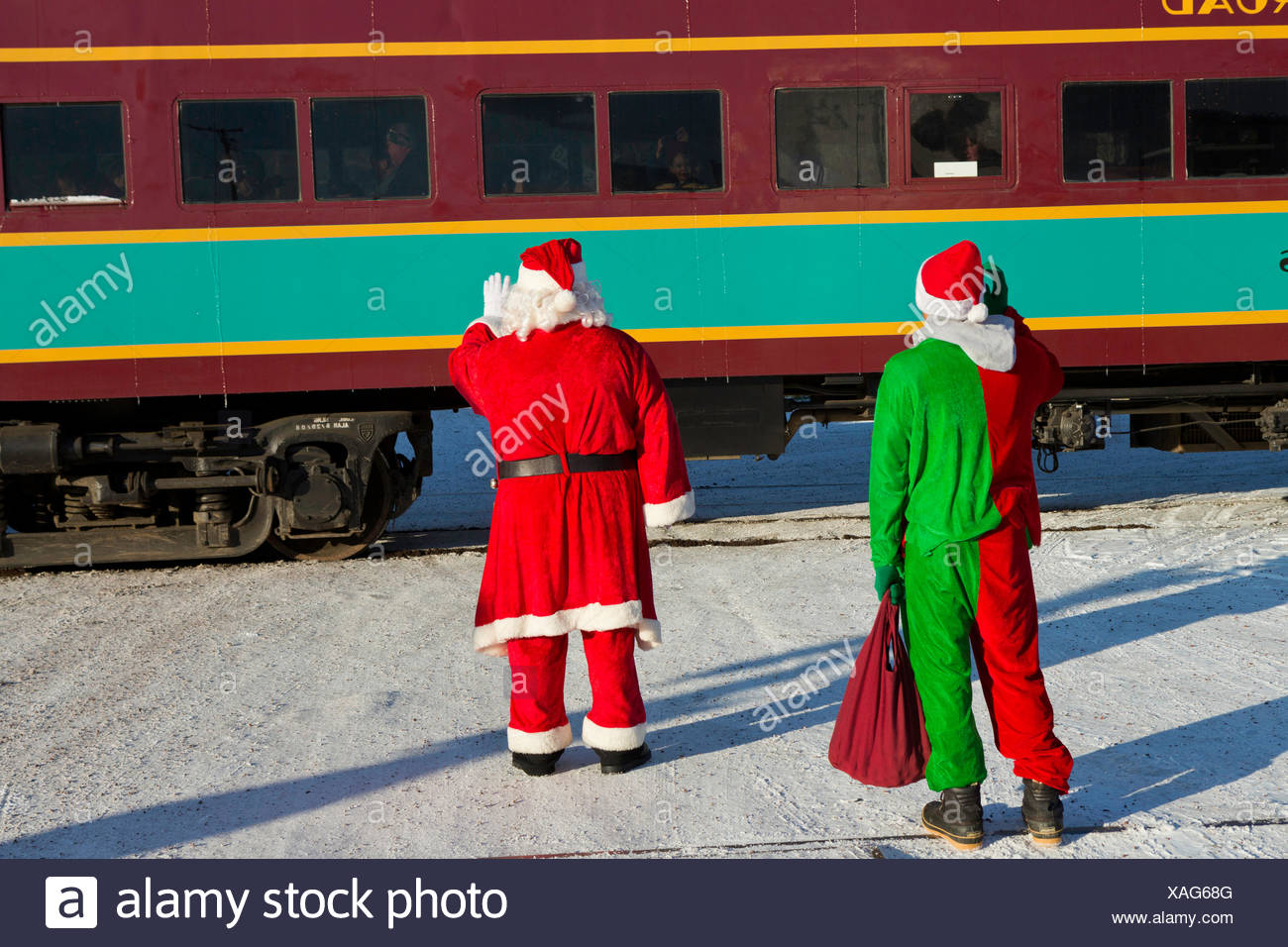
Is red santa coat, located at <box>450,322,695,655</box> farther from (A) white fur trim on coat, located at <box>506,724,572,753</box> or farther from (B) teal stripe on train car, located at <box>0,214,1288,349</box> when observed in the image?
(B) teal stripe on train car, located at <box>0,214,1288,349</box>

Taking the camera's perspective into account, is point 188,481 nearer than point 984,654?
No

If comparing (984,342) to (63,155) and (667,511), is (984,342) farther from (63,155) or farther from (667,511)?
(63,155)

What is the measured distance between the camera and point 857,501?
1047 cm

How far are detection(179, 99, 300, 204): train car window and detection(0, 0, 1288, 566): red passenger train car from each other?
0.02m

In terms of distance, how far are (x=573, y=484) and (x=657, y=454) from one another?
309 mm

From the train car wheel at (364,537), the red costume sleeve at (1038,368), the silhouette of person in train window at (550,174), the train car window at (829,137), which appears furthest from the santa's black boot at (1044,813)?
the train car wheel at (364,537)

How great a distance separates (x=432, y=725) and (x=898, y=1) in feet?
18.2

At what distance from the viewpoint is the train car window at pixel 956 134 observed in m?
8.10

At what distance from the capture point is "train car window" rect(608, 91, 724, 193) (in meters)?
7.96

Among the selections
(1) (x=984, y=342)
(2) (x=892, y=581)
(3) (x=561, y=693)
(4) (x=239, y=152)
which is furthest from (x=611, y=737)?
(4) (x=239, y=152)

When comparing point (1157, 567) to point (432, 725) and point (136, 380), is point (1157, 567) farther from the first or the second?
point (136, 380)

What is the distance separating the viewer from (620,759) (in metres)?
4.48

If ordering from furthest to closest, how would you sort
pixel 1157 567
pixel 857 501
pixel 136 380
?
pixel 857 501
pixel 136 380
pixel 1157 567
